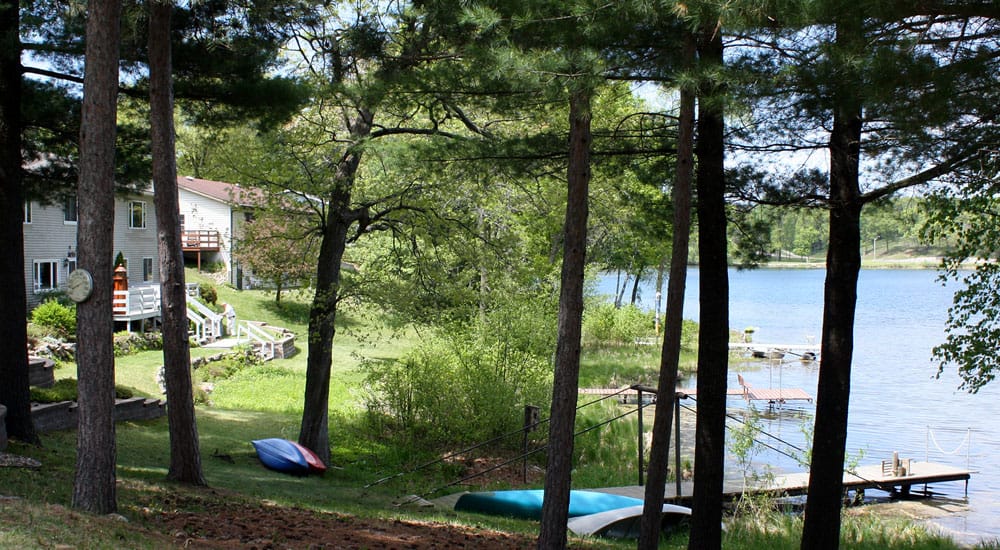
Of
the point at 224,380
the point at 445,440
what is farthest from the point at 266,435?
the point at 224,380

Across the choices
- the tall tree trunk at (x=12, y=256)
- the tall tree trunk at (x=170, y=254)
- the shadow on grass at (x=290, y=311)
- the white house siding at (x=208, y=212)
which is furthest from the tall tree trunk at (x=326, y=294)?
the white house siding at (x=208, y=212)

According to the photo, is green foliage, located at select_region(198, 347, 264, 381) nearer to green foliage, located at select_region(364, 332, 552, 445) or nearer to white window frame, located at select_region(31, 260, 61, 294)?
white window frame, located at select_region(31, 260, 61, 294)

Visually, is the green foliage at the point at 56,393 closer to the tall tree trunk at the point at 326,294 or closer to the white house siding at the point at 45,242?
the tall tree trunk at the point at 326,294

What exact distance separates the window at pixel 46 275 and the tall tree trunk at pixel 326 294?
17.6 m

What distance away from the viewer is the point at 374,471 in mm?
14227

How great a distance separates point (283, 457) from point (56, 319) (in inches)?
544

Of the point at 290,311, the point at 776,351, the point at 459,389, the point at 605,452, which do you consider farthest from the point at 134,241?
the point at 776,351

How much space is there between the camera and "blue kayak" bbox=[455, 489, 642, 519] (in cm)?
1141

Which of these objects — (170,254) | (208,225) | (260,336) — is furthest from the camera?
(208,225)

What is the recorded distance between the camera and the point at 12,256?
10227 millimetres

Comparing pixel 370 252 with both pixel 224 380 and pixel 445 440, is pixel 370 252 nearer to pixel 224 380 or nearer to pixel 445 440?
pixel 224 380

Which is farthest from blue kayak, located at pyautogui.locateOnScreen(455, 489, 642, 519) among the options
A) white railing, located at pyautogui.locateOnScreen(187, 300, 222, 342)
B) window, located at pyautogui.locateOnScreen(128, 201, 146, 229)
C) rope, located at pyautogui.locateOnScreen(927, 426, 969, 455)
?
window, located at pyautogui.locateOnScreen(128, 201, 146, 229)

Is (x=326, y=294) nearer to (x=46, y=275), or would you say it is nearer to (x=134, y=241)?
(x=46, y=275)

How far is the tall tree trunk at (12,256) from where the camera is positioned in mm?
10039
